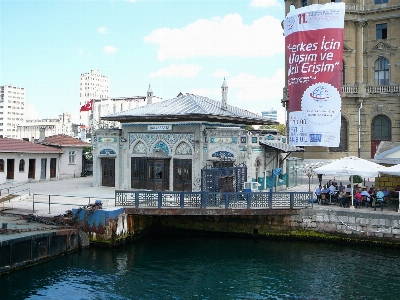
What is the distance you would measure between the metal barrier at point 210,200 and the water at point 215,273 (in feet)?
6.76

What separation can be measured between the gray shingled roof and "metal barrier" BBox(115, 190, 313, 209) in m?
6.89

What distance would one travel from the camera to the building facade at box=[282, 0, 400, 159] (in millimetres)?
45875

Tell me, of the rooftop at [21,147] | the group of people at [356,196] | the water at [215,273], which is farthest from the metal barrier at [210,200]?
the rooftop at [21,147]

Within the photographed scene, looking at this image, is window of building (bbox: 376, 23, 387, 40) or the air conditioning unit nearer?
the air conditioning unit

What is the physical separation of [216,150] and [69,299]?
15558mm

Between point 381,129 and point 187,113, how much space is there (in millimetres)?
25793

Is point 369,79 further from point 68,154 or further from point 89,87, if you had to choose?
point 89,87

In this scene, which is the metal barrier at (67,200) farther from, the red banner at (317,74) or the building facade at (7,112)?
the building facade at (7,112)

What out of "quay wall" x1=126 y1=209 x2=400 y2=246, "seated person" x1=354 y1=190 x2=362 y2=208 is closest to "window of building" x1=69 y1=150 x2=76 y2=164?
"quay wall" x1=126 y1=209 x2=400 y2=246

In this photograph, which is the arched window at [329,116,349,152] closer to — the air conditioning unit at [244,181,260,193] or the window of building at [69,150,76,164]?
the air conditioning unit at [244,181,260,193]

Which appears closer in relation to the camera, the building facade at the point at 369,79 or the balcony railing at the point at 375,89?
the balcony railing at the point at 375,89

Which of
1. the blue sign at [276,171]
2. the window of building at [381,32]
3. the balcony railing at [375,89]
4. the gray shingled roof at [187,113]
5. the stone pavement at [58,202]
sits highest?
the window of building at [381,32]

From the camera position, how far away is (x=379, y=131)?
46344 millimetres

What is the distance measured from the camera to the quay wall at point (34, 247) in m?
18.0
